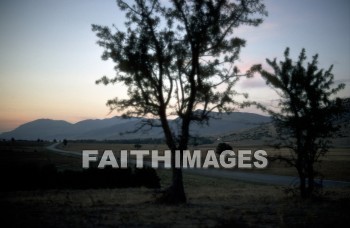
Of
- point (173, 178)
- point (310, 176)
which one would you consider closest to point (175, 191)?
point (173, 178)

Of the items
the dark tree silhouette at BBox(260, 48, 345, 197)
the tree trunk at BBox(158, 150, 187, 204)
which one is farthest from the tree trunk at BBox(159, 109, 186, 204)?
the dark tree silhouette at BBox(260, 48, 345, 197)

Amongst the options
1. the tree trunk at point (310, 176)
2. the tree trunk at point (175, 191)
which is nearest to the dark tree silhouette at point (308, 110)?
the tree trunk at point (310, 176)

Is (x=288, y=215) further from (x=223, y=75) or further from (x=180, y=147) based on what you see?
(x=223, y=75)

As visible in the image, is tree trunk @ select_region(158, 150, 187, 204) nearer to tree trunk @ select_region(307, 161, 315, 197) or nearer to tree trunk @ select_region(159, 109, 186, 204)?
tree trunk @ select_region(159, 109, 186, 204)

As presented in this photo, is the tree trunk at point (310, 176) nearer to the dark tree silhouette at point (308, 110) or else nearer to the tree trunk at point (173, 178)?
the dark tree silhouette at point (308, 110)

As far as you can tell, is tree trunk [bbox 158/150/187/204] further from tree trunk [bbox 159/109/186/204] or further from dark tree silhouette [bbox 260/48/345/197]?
dark tree silhouette [bbox 260/48/345/197]

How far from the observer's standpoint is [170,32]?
50.4 feet

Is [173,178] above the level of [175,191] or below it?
above

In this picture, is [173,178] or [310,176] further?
[310,176]

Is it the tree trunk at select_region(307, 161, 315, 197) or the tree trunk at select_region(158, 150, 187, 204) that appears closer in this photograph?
the tree trunk at select_region(158, 150, 187, 204)

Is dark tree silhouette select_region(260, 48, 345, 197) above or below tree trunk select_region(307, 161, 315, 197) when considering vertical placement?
above

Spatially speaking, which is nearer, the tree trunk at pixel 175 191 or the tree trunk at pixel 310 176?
the tree trunk at pixel 175 191

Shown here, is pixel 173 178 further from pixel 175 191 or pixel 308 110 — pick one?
pixel 308 110

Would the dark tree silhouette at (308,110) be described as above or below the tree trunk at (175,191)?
above
